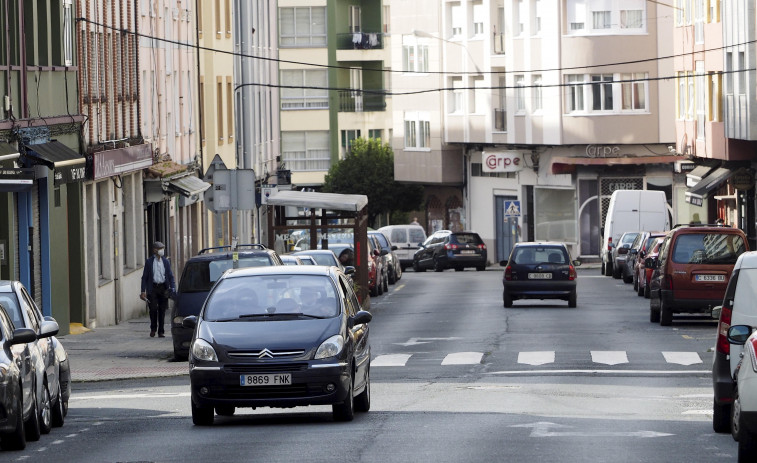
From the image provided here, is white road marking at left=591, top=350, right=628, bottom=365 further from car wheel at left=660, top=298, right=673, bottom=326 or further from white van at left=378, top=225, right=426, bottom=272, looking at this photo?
white van at left=378, top=225, right=426, bottom=272

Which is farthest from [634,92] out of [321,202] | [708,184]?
[321,202]

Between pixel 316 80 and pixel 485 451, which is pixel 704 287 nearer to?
pixel 485 451

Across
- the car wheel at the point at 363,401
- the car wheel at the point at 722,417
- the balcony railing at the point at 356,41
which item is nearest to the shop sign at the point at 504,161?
the balcony railing at the point at 356,41

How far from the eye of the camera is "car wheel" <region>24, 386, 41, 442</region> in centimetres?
1488

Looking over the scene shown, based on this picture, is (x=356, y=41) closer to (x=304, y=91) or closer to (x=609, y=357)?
(x=304, y=91)

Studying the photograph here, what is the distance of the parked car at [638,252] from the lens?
147 feet

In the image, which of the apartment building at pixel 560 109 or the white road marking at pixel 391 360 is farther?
the apartment building at pixel 560 109

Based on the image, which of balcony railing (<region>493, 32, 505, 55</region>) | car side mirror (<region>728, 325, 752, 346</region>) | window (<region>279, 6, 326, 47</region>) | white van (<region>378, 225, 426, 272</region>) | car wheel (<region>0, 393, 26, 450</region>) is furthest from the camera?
window (<region>279, 6, 326, 47</region>)

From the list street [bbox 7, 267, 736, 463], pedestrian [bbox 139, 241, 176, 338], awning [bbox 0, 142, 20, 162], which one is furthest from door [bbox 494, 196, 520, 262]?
awning [bbox 0, 142, 20, 162]

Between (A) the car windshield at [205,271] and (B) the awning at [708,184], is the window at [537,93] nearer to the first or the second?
(B) the awning at [708,184]

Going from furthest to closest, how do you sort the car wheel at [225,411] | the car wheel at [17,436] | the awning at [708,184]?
the awning at [708,184]
the car wheel at [225,411]
the car wheel at [17,436]

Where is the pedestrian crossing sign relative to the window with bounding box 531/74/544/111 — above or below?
below

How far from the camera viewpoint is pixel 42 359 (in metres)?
15.7

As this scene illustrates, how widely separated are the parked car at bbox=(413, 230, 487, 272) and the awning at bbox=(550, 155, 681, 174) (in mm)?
7165
